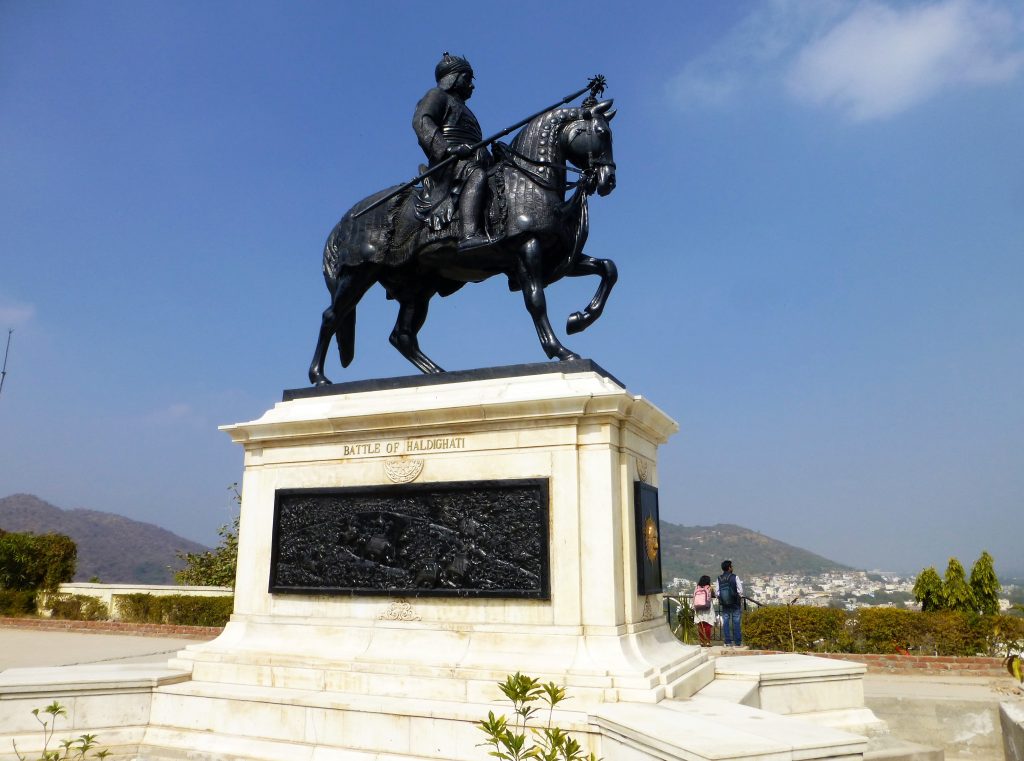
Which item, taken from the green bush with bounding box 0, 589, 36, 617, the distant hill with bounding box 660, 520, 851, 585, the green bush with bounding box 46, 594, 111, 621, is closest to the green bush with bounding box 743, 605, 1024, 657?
the green bush with bounding box 46, 594, 111, 621

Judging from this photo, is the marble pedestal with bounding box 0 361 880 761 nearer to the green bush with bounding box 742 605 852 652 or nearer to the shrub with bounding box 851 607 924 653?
the green bush with bounding box 742 605 852 652

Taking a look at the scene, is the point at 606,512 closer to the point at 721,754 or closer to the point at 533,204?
the point at 721,754

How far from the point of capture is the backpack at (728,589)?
1291 cm

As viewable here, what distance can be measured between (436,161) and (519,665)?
5.57 metres

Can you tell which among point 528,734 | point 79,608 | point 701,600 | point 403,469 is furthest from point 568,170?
point 79,608

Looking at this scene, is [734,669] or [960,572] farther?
[960,572]

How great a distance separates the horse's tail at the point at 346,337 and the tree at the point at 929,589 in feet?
40.9

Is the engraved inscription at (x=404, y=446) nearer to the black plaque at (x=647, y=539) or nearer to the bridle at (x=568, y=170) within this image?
the black plaque at (x=647, y=539)

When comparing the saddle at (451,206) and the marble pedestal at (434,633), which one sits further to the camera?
the saddle at (451,206)

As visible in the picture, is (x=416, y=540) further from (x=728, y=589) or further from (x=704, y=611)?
(x=704, y=611)

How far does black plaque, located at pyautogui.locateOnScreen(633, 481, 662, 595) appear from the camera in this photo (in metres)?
7.17

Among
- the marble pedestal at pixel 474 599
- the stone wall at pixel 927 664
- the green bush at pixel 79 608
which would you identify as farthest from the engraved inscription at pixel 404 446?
the green bush at pixel 79 608

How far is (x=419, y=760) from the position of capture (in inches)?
242

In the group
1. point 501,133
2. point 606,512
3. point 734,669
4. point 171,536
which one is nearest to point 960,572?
point 734,669
